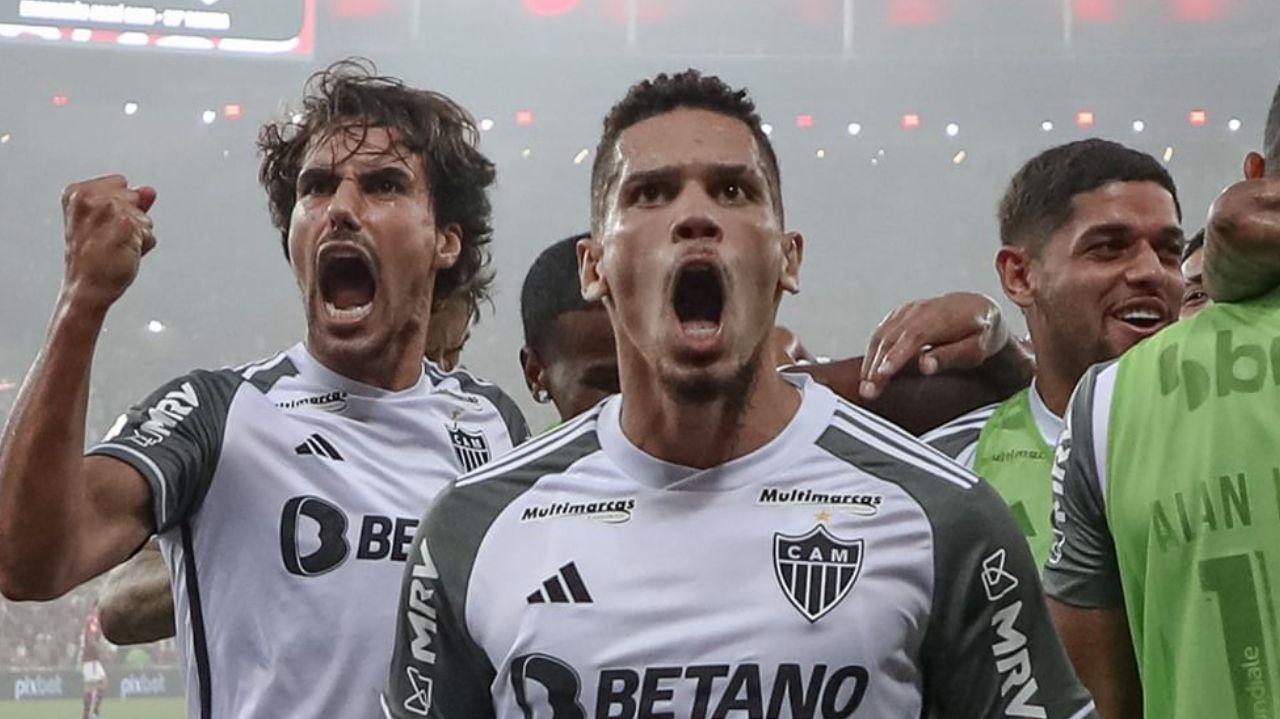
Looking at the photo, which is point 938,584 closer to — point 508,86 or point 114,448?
point 114,448

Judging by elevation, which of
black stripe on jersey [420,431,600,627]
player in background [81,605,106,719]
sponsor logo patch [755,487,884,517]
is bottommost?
player in background [81,605,106,719]

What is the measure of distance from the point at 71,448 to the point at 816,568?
0.78m

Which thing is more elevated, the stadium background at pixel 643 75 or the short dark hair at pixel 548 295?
the short dark hair at pixel 548 295

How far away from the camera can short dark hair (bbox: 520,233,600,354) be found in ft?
8.27

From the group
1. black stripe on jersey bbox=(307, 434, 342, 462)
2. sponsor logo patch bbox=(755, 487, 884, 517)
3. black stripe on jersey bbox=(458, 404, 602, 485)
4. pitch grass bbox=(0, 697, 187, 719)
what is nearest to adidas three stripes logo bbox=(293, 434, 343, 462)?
black stripe on jersey bbox=(307, 434, 342, 462)

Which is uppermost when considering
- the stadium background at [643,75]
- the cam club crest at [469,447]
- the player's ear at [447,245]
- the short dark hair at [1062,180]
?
the short dark hair at [1062,180]

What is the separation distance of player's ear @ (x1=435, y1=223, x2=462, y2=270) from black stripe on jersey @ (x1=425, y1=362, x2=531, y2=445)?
0.51ft

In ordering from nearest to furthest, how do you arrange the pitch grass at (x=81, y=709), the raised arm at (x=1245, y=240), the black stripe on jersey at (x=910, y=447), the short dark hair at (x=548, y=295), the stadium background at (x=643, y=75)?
the black stripe on jersey at (x=910, y=447)
the raised arm at (x=1245, y=240)
the short dark hair at (x=548, y=295)
the pitch grass at (x=81, y=709)
the stadium background at (x=643, y=75)

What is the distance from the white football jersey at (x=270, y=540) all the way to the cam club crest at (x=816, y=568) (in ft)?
2.17

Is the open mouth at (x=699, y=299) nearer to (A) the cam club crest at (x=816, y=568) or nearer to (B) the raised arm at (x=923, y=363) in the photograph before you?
(A) the cam club crest at (x=816, y=568)

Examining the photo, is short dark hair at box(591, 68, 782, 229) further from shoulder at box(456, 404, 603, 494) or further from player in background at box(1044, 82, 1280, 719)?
player in background at box(1044, 82, 1280, 719)

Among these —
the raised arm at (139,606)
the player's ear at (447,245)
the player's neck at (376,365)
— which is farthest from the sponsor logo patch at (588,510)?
the raised arm at (139,606)

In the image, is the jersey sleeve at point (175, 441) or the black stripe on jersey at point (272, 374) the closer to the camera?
the jersey sleeve at point (175, 441)

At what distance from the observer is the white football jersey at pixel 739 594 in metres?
1.28
